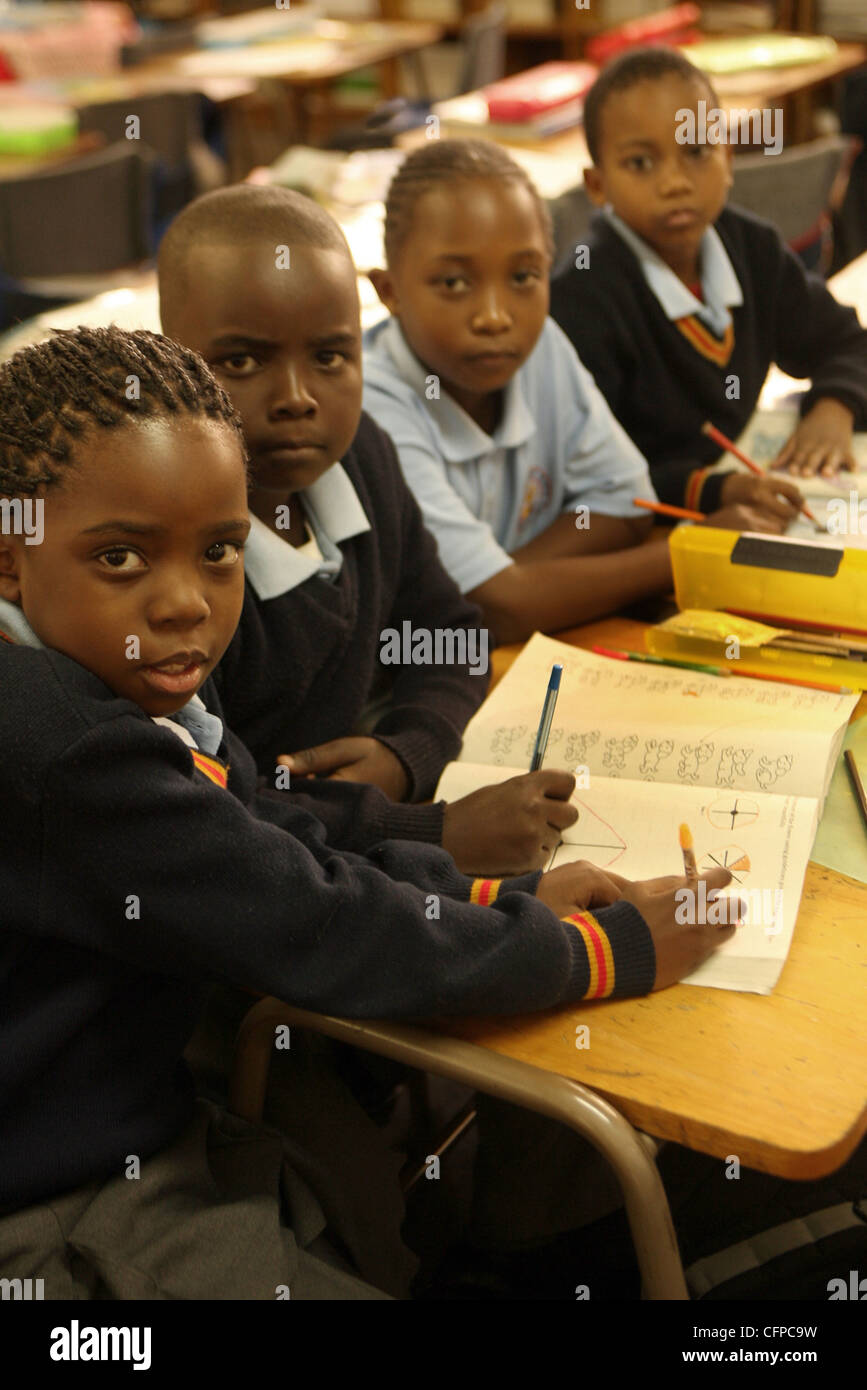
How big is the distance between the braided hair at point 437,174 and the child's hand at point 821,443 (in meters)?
0.47

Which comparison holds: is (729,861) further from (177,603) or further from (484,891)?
(177,603)

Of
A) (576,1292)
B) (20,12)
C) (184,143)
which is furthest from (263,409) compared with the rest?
(20,12)

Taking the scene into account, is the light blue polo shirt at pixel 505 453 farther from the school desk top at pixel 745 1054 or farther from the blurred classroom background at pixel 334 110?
the school desk top at pixel 745 1054

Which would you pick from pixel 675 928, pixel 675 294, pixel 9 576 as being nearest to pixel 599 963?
pixel 675 928

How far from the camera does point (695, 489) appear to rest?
180 cm

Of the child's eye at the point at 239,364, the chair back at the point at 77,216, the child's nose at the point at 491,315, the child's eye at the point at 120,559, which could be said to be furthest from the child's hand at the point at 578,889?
the chair back at the point at 77,216

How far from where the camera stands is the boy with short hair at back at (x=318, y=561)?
3.79 feet

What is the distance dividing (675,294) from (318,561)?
98 cm

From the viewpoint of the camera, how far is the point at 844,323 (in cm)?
218

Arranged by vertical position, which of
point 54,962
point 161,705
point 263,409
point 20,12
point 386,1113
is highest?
point 20,12

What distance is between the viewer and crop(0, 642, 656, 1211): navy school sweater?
0.85 metres

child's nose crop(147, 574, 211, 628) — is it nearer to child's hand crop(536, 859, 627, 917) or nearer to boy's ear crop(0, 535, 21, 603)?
boy's ear crop(0, 535, 21, 603)

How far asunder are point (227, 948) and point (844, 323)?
1713mm
